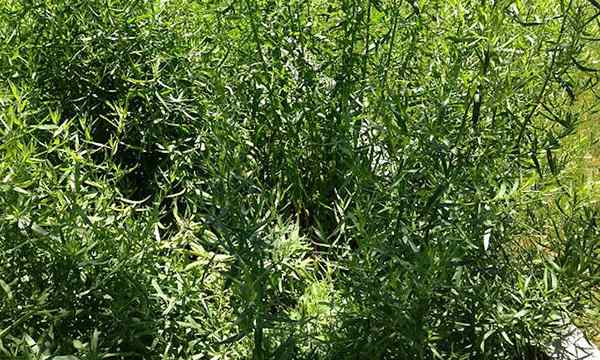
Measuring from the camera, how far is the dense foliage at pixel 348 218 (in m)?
1.78

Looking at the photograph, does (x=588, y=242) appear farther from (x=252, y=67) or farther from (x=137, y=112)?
(x=137, y=112)

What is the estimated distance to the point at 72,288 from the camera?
6.08 feet

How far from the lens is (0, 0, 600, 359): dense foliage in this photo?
5.84 feet

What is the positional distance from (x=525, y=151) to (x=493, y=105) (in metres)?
0.31

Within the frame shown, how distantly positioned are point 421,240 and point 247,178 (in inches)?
15.8

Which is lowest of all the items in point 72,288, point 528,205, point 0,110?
point 72,288

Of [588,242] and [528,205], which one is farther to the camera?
[528,205]

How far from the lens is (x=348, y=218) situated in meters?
1.95

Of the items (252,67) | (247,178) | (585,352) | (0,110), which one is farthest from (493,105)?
(0,110)

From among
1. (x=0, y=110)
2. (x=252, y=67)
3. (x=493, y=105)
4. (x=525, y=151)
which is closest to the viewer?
(x=493, y=105)

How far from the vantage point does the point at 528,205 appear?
2018 mm

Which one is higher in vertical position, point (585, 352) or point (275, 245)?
point (275, 245)

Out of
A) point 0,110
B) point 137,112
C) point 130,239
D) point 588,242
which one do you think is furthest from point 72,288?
point 588,242

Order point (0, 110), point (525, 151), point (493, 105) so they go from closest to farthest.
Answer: point (493, 105) → point (0, 110) → point (525, 151)
